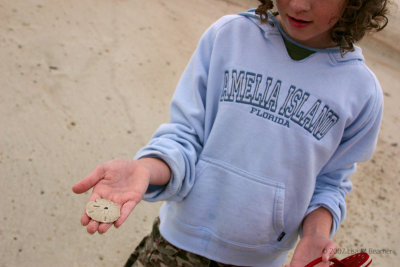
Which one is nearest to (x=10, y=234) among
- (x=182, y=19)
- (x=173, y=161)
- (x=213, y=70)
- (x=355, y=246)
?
(x=173, y=161)

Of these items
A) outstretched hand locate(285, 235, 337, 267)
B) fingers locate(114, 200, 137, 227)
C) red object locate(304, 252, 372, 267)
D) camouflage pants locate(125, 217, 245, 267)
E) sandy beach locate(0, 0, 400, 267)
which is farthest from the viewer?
sandy beach locate(0, 0, 400, 267)

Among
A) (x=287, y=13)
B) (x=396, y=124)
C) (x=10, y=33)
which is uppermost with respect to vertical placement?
(x=287, y=13)

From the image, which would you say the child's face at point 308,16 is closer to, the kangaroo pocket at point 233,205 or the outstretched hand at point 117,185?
the kangaroo pocket at point 233,205

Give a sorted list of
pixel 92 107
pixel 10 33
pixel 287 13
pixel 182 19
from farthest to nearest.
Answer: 1. pixel 182 19
2. pixel 10 33
3. pixel 92 107
4. pixel 287 13

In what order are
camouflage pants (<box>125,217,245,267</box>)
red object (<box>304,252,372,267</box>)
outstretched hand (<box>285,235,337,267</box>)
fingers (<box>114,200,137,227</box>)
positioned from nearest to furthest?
fingers (<box>114,200,137,227</box>)
red object (<box>304,252,372,267</box>)
outstretched hand (<box>285,235,337,267</box>)
camouflage pants (<box>125,217,245,267</box>)

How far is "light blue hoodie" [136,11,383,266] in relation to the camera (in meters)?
1.34

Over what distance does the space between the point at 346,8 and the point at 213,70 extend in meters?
0.43

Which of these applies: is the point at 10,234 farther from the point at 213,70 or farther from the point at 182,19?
the point at 182,19

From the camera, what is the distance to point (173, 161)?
50.7 inches

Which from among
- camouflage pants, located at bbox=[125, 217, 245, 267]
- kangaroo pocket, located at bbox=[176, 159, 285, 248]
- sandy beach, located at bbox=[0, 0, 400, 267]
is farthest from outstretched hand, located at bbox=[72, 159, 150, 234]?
sandy beach, located at bbox=[0, 0, 400, 267]

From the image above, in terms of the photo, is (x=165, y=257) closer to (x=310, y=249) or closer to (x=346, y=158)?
(x=310, y=249)

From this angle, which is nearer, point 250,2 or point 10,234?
point 10,234

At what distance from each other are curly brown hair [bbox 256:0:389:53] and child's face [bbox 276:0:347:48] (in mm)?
30

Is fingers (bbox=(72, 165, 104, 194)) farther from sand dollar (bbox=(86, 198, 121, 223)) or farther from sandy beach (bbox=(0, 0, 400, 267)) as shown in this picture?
sandy beach (bbox=(0, 0, 400, 267))
